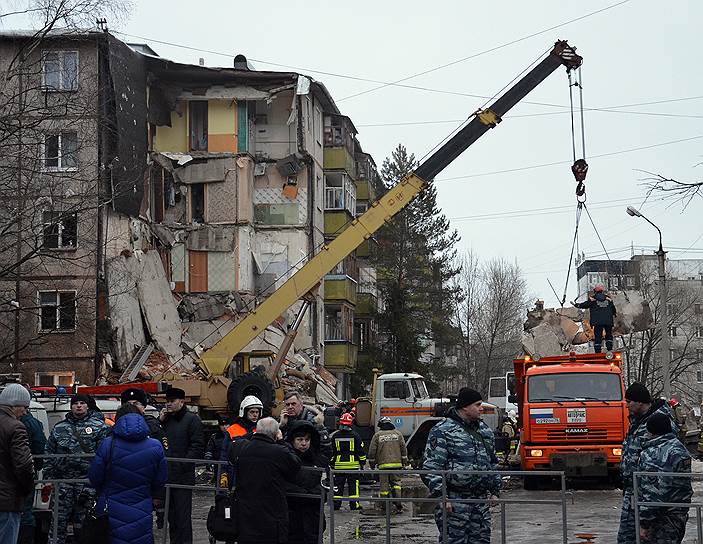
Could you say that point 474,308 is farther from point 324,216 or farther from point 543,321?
point 543,321

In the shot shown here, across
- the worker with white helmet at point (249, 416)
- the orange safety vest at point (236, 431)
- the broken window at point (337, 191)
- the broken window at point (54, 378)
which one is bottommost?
the orange safety vest at point (236, 431)

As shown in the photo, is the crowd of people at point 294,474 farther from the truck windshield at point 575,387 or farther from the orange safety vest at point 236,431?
the truck windshield at point 575,387

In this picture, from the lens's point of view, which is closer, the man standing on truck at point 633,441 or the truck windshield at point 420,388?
the man standing on truck at point 633,441

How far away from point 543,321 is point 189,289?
68.3ft

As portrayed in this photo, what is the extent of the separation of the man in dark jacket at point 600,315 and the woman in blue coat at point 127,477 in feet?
54.3

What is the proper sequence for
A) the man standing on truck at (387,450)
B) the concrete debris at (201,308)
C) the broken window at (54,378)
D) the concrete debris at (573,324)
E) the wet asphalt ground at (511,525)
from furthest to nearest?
the concrete debris at (201,308) < the broken window at (54,378) < the concrete debris at (573,324) < the man standing on truck at (387,450) < the wet asphalt ground at (511,525)

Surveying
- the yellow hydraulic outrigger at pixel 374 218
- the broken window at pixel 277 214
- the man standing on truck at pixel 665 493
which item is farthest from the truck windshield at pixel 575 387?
the broken window at pixel 277 214

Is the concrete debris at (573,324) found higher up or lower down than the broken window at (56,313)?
lower down

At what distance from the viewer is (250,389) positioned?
1033 inches

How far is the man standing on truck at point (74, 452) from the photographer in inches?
516

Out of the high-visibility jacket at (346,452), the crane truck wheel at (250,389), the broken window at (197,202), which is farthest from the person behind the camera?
the broken window at (197,202)

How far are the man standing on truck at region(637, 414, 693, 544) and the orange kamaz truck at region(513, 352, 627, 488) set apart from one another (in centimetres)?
1237

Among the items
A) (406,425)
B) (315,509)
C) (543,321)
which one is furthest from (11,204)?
(315,509)

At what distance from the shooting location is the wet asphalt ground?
1192cm
